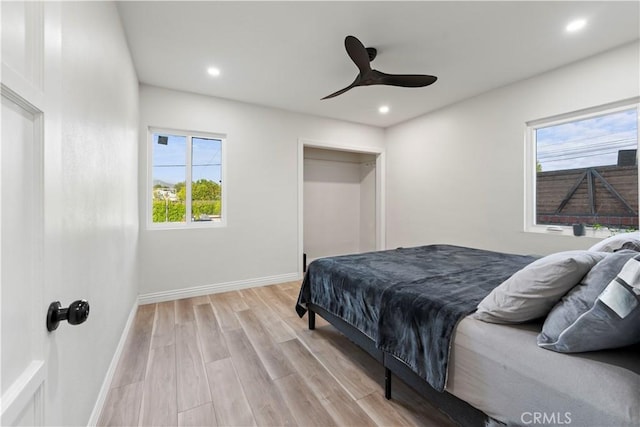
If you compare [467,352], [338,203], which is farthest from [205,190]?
[467,352]

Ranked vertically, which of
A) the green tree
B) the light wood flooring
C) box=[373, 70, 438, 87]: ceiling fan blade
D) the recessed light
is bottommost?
the light wood flooring

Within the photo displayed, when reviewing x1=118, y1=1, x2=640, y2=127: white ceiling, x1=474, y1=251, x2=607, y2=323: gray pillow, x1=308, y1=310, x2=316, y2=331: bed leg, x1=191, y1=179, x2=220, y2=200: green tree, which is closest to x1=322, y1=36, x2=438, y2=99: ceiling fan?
x1=118, y1=1, x2=640, y2=127: white ceiling

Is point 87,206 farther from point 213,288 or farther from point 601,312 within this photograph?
point 213,288

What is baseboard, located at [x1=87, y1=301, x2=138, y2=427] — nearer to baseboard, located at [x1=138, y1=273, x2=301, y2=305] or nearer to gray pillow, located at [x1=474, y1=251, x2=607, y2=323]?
baseboard, located at [x1=138, y1=273, x2=301, y2=305]

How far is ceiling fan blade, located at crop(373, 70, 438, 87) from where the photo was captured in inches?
97.2

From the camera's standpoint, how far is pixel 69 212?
1.15 meters

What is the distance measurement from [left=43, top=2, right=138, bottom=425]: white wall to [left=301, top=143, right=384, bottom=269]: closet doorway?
336cm

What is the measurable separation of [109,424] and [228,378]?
66cm

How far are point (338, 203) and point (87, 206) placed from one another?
4.59 meters

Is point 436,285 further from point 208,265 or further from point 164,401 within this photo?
point 208,265

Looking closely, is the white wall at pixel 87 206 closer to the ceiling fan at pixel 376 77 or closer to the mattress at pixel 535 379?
the mattress at pixel 535 379

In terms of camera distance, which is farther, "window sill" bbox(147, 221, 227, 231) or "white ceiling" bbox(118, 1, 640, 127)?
"window sill" bbox(147, 221, 227, 231)

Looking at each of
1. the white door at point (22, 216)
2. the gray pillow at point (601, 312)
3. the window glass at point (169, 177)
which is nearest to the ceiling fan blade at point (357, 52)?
the white door at point (22, 216)

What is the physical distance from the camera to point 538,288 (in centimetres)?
117
